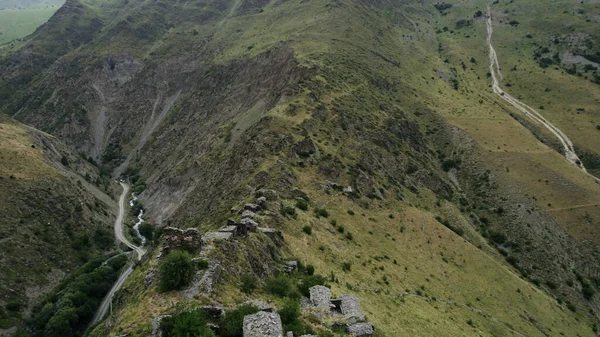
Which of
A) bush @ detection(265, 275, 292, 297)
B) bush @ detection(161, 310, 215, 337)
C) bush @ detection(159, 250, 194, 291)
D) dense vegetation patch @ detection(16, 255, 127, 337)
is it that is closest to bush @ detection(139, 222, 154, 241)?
dense vegetation patch @ detection(16, 255, 127, 337)

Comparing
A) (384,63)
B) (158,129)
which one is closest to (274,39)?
(384,63)

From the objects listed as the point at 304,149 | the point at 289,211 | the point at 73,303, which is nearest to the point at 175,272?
the point at 289,211

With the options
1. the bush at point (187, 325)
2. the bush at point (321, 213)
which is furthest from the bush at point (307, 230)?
the bush at point (187, 325)

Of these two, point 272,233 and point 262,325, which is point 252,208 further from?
point 262,325

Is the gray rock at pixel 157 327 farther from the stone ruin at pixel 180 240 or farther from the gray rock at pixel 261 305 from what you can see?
the stone ruin at pixel 180 240

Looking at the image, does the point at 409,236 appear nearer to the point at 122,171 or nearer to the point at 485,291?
the point at 485,291

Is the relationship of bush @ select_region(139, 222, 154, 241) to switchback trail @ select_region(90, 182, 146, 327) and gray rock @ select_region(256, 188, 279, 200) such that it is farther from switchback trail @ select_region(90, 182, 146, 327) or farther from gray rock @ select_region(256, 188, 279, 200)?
gray rock @ select_region(256, 188, 279, 200)
